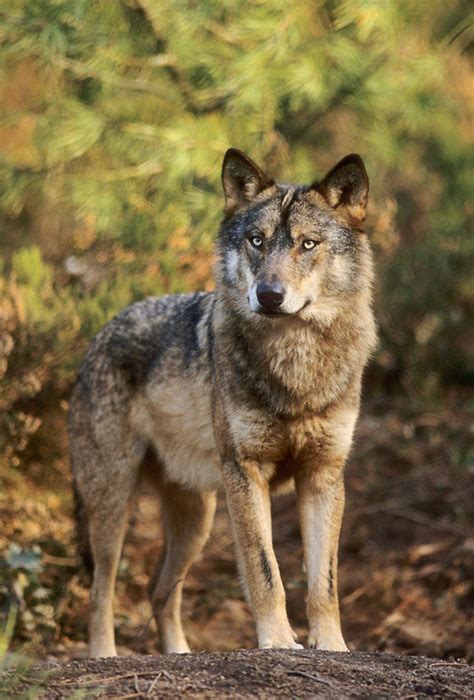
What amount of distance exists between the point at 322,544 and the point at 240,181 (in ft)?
5.89

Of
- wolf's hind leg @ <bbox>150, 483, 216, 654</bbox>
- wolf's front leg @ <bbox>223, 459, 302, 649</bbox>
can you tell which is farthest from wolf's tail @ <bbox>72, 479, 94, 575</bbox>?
wolf's front leg @ <bbox>223, 459, 302, 649</bbox>

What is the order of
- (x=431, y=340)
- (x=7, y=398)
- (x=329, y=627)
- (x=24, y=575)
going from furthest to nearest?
(x=431, y=340) → (x=7, y=398) → (x=24, y=575) → (x=329, y=627)

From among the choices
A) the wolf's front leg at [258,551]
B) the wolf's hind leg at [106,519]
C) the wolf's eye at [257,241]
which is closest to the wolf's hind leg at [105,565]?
the wolf's hind leg at [106,519]

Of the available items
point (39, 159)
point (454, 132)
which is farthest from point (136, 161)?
point (454, 132)

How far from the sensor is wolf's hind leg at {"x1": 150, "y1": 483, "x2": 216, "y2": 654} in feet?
20.2

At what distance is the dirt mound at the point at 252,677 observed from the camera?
11.4 ft

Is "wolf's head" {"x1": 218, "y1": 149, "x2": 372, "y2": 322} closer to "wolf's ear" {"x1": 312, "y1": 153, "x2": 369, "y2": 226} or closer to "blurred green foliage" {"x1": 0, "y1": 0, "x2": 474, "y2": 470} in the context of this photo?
→ "wolf's ear" {"x1": 312, "y1": 153, "x2": 369, "y2": 226}

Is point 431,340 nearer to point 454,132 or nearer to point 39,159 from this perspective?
point 454,132

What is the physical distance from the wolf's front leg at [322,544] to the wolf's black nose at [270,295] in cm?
87

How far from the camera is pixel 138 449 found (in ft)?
19.4

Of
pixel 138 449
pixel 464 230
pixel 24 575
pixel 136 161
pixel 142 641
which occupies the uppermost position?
pixel 136 161

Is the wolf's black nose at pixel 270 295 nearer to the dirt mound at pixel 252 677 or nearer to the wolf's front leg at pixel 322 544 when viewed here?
the wolf's front leg at pixel 322 544

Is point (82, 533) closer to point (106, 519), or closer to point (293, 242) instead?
point (106, 519)

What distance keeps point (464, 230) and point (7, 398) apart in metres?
5.62
